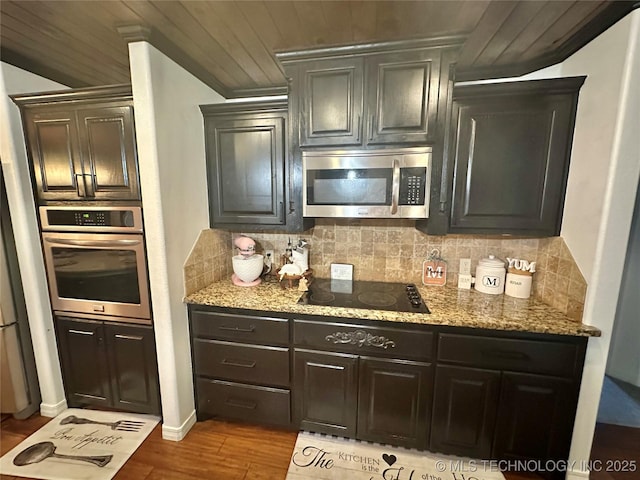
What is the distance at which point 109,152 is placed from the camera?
66.5 inches

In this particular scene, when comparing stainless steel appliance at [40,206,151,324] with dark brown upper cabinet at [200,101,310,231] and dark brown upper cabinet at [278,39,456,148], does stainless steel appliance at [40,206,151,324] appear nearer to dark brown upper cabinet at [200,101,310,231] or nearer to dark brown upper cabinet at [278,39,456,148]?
dark brown upper cabinet at [200,101,310,231]

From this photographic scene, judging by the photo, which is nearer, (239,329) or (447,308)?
(447,308)

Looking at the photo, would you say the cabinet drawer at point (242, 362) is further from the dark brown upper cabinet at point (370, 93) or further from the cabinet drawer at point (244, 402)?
the dark brown upper cabinet at point (370, 93)

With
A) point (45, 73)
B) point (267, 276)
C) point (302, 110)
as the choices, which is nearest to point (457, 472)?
point (267, 276)

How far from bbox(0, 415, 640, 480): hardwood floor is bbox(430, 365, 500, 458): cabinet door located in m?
0.29

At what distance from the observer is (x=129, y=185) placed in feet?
5.54

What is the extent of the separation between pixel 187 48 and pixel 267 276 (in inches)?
63.2

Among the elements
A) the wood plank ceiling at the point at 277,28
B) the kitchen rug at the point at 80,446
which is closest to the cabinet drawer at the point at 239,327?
the kitchen rug at the point at 80,446

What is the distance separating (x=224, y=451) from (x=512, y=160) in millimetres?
2508

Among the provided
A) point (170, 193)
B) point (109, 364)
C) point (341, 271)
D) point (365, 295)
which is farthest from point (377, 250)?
point (109, 364)

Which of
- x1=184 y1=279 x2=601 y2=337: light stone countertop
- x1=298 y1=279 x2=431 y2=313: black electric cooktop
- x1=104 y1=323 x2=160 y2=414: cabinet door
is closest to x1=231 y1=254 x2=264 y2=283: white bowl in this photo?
x1=184 y1=279 x2=601 y2=337: light stone countertop

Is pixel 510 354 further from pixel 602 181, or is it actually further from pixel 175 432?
pixel 175 432

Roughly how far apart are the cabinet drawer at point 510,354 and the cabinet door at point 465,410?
63mm

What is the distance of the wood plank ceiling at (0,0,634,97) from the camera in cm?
126
